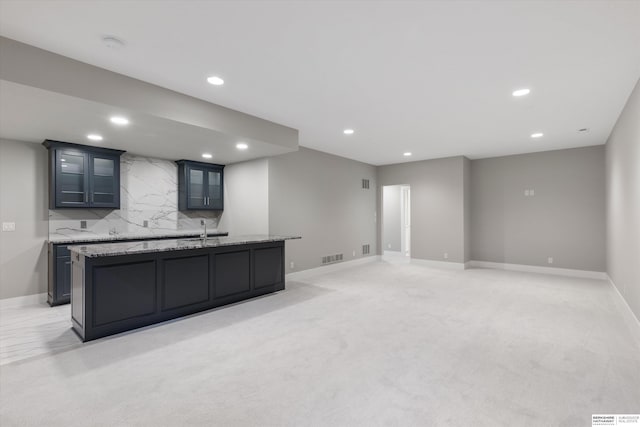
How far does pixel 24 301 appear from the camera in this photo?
455 cm

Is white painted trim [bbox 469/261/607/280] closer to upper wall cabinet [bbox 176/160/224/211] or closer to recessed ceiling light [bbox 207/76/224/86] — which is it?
upper wall cabinet [bbox 176/160/224/211]

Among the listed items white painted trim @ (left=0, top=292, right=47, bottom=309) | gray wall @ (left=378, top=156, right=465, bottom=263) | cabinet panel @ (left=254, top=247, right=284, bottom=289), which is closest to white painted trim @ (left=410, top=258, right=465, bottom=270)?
gray wall @ (left=378, top=156, right=465, bottom=263)

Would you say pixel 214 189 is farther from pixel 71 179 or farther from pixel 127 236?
pixel 71 179

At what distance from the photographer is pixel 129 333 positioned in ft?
11.1

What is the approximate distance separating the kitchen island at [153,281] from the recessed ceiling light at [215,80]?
1.97 metres

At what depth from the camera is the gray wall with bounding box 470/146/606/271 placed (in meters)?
6.34

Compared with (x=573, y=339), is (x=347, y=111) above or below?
above

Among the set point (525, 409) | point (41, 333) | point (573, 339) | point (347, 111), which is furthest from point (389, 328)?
point (41, 333)

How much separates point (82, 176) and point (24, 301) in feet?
6.67

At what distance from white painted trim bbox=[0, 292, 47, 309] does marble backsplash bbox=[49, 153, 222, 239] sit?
3.03 ft

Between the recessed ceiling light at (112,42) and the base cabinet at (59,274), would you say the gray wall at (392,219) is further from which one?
the recessed ceiling light at (112,42)

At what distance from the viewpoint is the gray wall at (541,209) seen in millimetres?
6336

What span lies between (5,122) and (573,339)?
6942 millimetres

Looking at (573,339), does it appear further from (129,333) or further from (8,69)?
(8,69)
